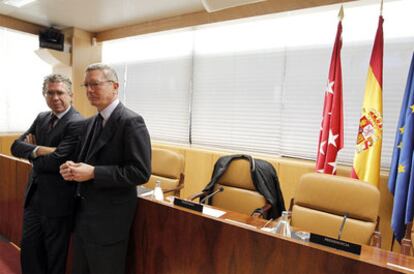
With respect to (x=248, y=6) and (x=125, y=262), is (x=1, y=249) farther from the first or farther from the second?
(x=248, y=6)

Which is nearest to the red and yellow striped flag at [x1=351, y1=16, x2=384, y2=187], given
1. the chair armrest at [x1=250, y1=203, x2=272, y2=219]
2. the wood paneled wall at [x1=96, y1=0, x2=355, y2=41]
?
the wood paneled wall at [x1=96, y1=0, x2=355, y2=41]

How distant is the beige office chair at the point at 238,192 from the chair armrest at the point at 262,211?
0.03m

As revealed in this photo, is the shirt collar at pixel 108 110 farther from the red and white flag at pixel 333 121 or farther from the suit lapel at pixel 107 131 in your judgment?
the red and white flag at pixel 333 121

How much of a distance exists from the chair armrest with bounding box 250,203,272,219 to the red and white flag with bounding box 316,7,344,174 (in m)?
0.64

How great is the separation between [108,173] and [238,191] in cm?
133

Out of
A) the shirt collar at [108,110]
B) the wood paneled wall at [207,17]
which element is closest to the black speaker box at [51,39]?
the wood paneled wall at [207,17]

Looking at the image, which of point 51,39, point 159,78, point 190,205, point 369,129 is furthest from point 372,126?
point 51,39

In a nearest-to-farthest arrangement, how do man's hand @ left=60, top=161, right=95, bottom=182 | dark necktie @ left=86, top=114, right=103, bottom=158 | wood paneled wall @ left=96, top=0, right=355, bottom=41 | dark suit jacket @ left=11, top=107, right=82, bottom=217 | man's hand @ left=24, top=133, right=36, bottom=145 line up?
man's hand @ left=60, top=161, right=95, bottom=182
dark necktie @ left=86, top=114, right=103, bottom=158
dark suit jacket @ left=11, top=107, right=82, bottom=217
man's hand @ left=24, top=133, right=36, bottom=145
wood paneled wall @ left=96, top=0, right=355, bottom=41

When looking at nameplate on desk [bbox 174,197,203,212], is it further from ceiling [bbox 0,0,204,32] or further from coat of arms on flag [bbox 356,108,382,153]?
ceiling [bbox 0,0,204,32]

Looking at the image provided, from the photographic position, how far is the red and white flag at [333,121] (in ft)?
8.23

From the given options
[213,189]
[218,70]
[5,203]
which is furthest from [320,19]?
[5,203]

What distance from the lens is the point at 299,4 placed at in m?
2.81

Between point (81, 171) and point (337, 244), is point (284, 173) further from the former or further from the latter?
point (81, 171)

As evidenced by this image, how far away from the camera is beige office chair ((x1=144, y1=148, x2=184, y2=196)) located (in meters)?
2.69
